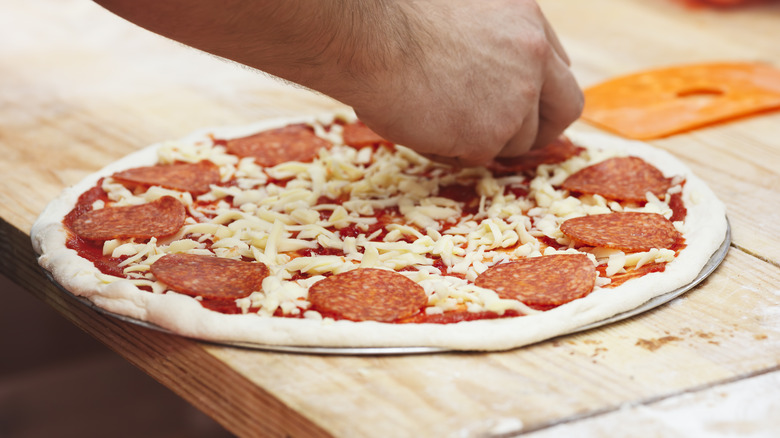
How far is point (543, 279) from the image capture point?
4.76 feet

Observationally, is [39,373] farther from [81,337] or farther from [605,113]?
→ [605,113]

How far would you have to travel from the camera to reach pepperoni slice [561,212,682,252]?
155 centimetres

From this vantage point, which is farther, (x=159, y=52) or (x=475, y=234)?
(x=159, y=52)

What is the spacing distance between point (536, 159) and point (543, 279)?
558 millimetres

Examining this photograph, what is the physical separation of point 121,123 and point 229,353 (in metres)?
1.21

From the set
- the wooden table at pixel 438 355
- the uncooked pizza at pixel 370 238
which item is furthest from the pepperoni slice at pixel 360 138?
the wooden table at pixel 438 355

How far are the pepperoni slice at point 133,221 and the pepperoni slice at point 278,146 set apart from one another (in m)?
0.30

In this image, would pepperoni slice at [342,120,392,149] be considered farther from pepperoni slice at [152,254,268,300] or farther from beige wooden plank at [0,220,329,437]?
beige wooden plank at [0,220,329,437]

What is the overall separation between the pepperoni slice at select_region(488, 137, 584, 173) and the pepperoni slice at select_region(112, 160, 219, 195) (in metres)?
0.59

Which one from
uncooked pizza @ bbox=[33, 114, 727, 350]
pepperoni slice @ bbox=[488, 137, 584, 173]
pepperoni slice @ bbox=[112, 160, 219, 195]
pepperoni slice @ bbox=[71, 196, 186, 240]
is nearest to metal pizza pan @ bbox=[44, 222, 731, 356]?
uncooked pizza @ bbox=[33, 114, 727, 350]

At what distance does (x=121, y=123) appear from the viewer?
7.73ft

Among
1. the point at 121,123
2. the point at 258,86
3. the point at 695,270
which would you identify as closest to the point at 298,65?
the point at 695,270

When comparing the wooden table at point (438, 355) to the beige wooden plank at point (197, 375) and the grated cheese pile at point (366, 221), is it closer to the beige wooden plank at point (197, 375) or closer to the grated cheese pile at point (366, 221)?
the beige wooden plank at point (197, 375)

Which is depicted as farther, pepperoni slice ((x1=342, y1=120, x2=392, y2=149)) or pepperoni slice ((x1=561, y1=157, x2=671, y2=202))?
Result: pepperoni slice ((x1=342, y1=120, x2=392, y2=149))
